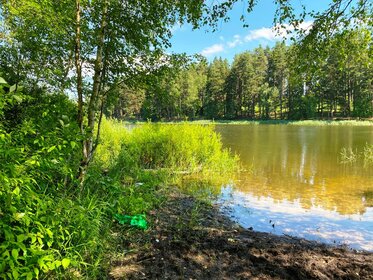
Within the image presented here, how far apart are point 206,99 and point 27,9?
68.7m

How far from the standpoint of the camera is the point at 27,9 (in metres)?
3.75

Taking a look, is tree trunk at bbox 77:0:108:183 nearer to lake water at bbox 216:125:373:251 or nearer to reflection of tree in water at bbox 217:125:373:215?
lake water at bbox 216:125:373:251

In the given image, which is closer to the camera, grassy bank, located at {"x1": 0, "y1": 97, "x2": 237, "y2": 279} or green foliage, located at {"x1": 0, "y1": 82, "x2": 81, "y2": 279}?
green foliage, located at {"x1": 0, "y1": 82, "x2": 81, "y2": 279}

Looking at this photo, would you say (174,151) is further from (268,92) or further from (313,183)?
(268,92)

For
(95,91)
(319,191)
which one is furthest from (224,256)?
(319,191)

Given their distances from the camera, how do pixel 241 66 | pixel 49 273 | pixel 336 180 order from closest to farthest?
1. pixel 49 273
2. pixel 336 180
3. pixel 241 66

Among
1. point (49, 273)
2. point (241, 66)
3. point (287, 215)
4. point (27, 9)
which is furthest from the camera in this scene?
point (241, 66)

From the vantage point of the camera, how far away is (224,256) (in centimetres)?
361

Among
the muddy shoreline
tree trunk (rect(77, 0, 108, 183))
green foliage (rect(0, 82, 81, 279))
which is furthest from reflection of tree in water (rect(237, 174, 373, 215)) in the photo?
green foliage (rect(0, 82, 81, 279))

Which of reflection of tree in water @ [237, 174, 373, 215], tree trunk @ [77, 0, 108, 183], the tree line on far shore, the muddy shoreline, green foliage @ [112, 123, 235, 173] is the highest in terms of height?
the tree line on far shore

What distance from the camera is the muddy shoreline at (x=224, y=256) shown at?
126 inches

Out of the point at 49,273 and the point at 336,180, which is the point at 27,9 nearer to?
the point at 49,273

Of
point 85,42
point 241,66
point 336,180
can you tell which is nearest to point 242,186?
point 336,180

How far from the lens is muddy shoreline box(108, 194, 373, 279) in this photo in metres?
3.20
